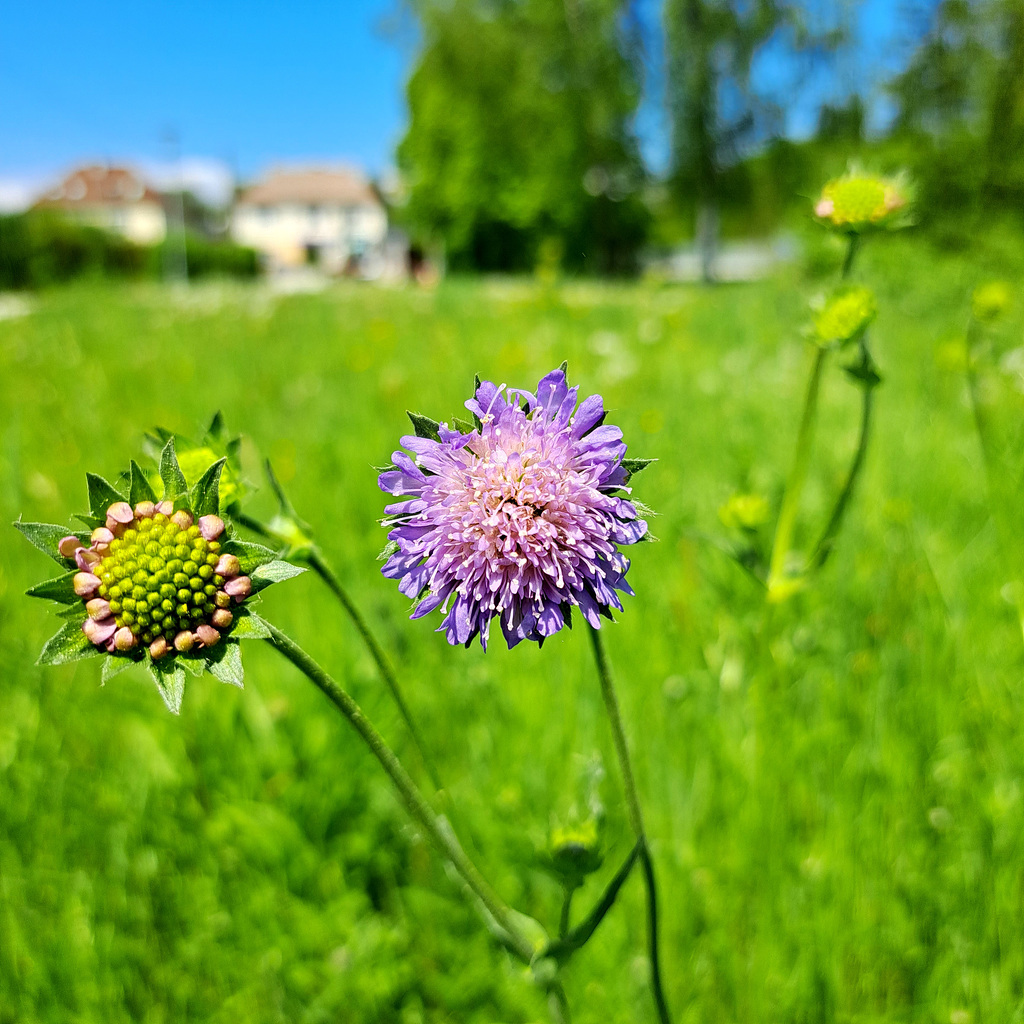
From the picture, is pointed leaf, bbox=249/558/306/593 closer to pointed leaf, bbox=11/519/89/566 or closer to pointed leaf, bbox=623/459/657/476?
pointed leaf, bbox=11/519/89/566

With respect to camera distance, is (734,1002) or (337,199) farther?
(337,199)

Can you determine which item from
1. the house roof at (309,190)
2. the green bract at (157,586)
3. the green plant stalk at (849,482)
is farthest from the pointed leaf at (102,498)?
the house roof at (309,190)

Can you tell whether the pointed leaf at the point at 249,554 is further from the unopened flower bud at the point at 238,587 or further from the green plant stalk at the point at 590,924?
the green plant stalk at the point at 590,924

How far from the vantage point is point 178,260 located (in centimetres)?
2878

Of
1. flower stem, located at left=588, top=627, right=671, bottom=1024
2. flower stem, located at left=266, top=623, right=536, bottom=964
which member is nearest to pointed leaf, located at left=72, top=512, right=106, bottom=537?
flower stem, located at left=266, top=623, right=536, bottom=964

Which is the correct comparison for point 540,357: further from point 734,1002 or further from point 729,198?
point 729,198

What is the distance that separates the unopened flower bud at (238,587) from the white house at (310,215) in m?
66.8

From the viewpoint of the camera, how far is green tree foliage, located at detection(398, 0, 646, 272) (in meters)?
21.4

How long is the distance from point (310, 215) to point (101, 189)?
15459mm

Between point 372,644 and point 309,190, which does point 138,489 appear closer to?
point 372,644

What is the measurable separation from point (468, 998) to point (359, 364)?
3.28 metres

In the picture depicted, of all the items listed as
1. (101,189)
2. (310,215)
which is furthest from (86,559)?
(101,189)

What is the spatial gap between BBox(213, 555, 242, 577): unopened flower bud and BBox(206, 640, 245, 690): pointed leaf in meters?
0.06

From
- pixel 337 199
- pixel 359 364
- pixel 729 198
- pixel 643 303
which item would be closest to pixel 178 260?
pixel 729 198
